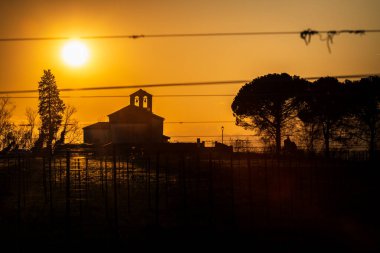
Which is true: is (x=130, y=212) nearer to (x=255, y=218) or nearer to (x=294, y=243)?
(x=255, y=218)

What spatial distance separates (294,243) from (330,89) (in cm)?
3787

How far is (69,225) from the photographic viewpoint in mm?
12727

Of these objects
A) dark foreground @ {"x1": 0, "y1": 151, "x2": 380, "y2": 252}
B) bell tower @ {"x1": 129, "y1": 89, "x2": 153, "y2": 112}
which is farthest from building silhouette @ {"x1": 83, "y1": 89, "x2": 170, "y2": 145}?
dark foreground @ {"x1": 0, "y1": 151, "x2": 380, "y2": 252}

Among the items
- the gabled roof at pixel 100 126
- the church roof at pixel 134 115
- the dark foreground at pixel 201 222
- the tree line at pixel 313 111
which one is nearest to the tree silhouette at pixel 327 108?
the tree line at pixel 313 111

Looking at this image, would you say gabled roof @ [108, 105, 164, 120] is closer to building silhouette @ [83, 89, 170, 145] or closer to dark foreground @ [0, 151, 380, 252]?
building silhouette @ [83, 89, 170, 145]

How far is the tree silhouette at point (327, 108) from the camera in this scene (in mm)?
46344

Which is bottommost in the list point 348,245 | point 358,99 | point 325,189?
point 348,245

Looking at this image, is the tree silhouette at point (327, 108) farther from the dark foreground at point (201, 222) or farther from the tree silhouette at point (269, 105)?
the dark foreground at point (201, 222)

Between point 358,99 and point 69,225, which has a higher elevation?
point 358,99

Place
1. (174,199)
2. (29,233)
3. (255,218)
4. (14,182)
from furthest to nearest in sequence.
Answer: (14,182), (174,199), (255,218), (29,233)

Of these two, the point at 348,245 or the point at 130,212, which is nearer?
the point at 348,245

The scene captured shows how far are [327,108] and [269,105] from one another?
8356 mm

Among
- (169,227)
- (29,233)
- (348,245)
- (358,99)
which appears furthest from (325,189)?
(358,99)

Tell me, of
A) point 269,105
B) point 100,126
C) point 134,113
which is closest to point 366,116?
point 269,105
